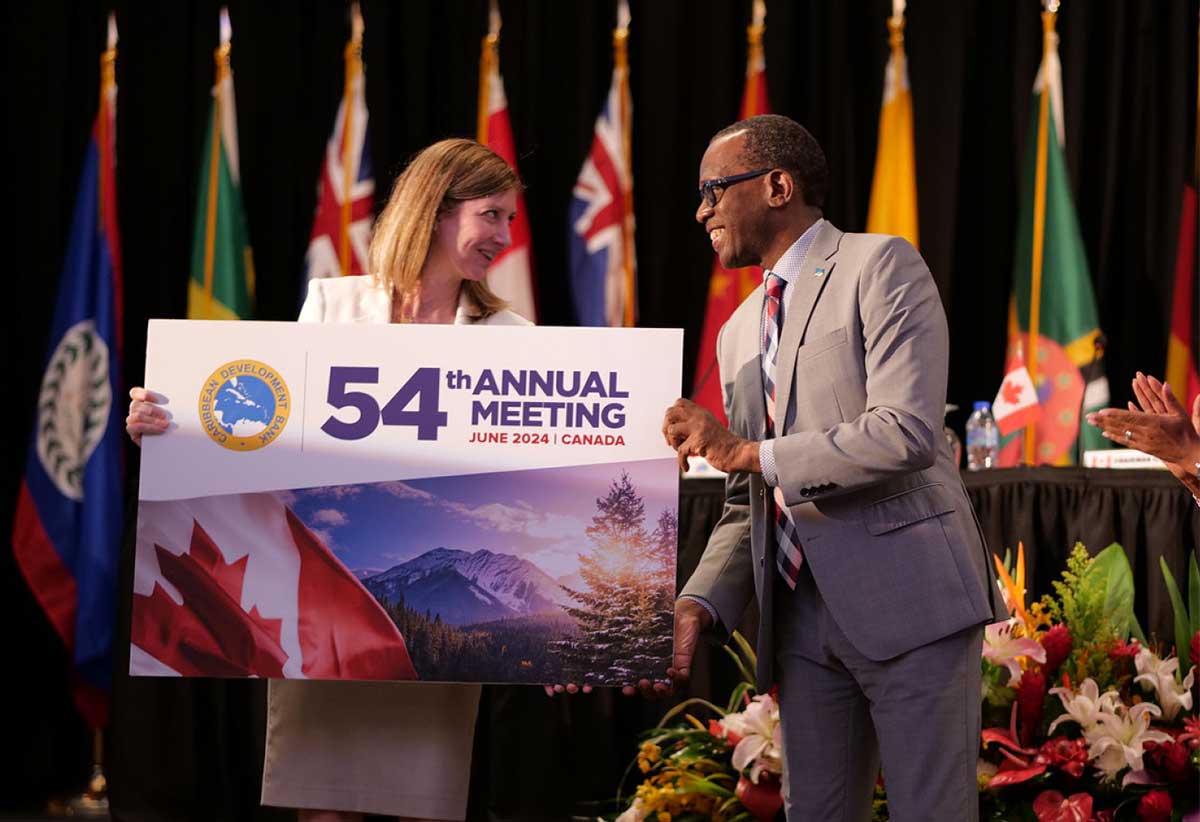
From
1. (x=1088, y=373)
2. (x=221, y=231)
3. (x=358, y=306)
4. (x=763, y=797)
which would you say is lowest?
(x=763, y=797)

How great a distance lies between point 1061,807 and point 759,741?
0.64 m

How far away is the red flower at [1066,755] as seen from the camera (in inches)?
111

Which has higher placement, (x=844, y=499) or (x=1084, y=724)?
(x=844, y=499)

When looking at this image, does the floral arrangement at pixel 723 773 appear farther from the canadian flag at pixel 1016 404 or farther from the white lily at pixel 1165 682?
the canadian flag at pixel 1016 404

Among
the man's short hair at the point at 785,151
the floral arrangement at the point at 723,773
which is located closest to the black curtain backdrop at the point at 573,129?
the floral arrangement at the point at 723,773

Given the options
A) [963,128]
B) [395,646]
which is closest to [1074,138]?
[963,128]

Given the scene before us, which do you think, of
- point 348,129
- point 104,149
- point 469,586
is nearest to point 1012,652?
point 469,586

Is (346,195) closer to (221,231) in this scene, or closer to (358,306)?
(221,231)

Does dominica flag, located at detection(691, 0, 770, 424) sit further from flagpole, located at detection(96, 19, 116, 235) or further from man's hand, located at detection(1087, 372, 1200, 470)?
man's hand, located at detection(1087, 372, 1200, 470)

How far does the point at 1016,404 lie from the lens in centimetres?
513

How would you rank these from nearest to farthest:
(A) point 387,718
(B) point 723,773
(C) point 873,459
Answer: (C) point 873,459 < (A) point 387,718 < (B) point 723,773

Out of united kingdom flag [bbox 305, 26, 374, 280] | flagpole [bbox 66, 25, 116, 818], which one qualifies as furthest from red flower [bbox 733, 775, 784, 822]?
flagpole [bbox 66, 25, 116, 818]

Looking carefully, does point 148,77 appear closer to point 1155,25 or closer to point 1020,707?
point 1155,25

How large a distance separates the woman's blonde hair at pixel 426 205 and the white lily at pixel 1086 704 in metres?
1.38
